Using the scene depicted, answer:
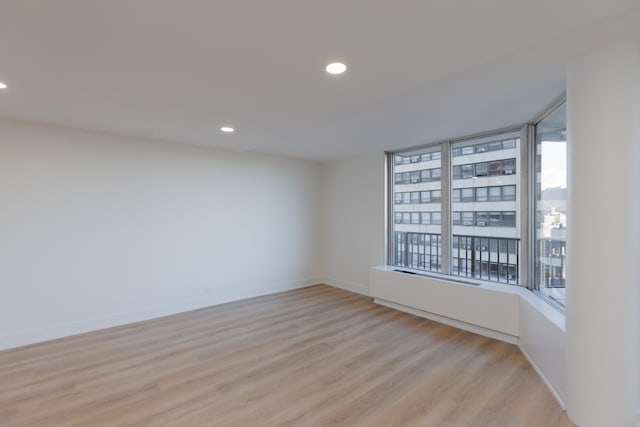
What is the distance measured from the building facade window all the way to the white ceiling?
0.53 m

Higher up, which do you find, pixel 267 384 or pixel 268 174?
pixel 268 174

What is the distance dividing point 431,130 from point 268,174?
2.90m

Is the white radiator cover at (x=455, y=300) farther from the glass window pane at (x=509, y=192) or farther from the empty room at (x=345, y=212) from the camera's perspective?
the glass window pane at (x=509, y=192)

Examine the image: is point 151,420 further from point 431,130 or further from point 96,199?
point 431,130

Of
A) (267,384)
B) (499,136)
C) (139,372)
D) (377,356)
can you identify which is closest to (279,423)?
(267,384)

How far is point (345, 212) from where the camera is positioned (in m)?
5.80

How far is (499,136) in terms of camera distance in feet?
12.7

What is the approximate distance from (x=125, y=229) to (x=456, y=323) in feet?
15.0

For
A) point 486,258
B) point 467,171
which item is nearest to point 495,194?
point 467,171

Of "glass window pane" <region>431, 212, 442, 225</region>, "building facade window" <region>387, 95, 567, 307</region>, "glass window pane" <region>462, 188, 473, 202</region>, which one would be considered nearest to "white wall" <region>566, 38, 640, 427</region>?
"building facade window" <region>387, 95, 567, 307</region>

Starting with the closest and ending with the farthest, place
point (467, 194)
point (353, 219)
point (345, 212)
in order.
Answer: point (467, 194)
point (353, 219)
point (345, 212)

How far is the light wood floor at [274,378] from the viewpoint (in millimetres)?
2143

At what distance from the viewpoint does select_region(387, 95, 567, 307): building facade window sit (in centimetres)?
296

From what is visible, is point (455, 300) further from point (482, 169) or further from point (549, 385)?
point (482, 169)
